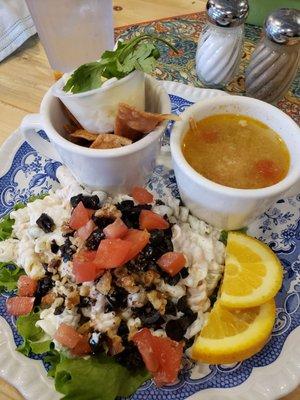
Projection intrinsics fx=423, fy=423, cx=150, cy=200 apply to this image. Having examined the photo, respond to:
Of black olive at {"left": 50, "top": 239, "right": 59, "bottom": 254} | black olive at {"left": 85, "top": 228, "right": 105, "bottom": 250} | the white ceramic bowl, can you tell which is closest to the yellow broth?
the white ceramic bowl

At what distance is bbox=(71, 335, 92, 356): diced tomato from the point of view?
1.13 metres

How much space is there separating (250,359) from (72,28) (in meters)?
1.61

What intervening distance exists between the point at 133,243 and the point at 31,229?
0.36 metres

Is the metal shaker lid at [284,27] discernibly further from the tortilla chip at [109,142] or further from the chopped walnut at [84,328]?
the chopped walnut at [84,328]

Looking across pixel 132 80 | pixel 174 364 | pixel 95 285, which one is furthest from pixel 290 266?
pixel 132 80

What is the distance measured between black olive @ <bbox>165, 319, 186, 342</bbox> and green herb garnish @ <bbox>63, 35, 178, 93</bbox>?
716mm

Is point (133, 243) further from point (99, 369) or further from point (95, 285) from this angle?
point (99, 369)

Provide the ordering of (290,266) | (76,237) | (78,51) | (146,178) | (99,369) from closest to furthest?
(99,369) < (76,237) < (290,266) < (146,178) < (78,51)

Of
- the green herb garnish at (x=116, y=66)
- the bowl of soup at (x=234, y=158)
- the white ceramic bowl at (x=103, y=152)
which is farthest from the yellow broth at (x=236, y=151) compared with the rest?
the green herb garnish at (x=116, y=66)

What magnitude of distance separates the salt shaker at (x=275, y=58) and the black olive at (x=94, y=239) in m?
1.16

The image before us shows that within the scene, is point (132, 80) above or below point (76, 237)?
above

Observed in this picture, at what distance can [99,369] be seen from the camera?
43.7 inches

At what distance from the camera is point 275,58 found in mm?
1858

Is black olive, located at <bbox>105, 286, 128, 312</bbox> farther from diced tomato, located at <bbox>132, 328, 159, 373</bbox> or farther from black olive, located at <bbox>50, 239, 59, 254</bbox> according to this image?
black olive, located at <bbox>50, 239, 59, 254</bbox>
